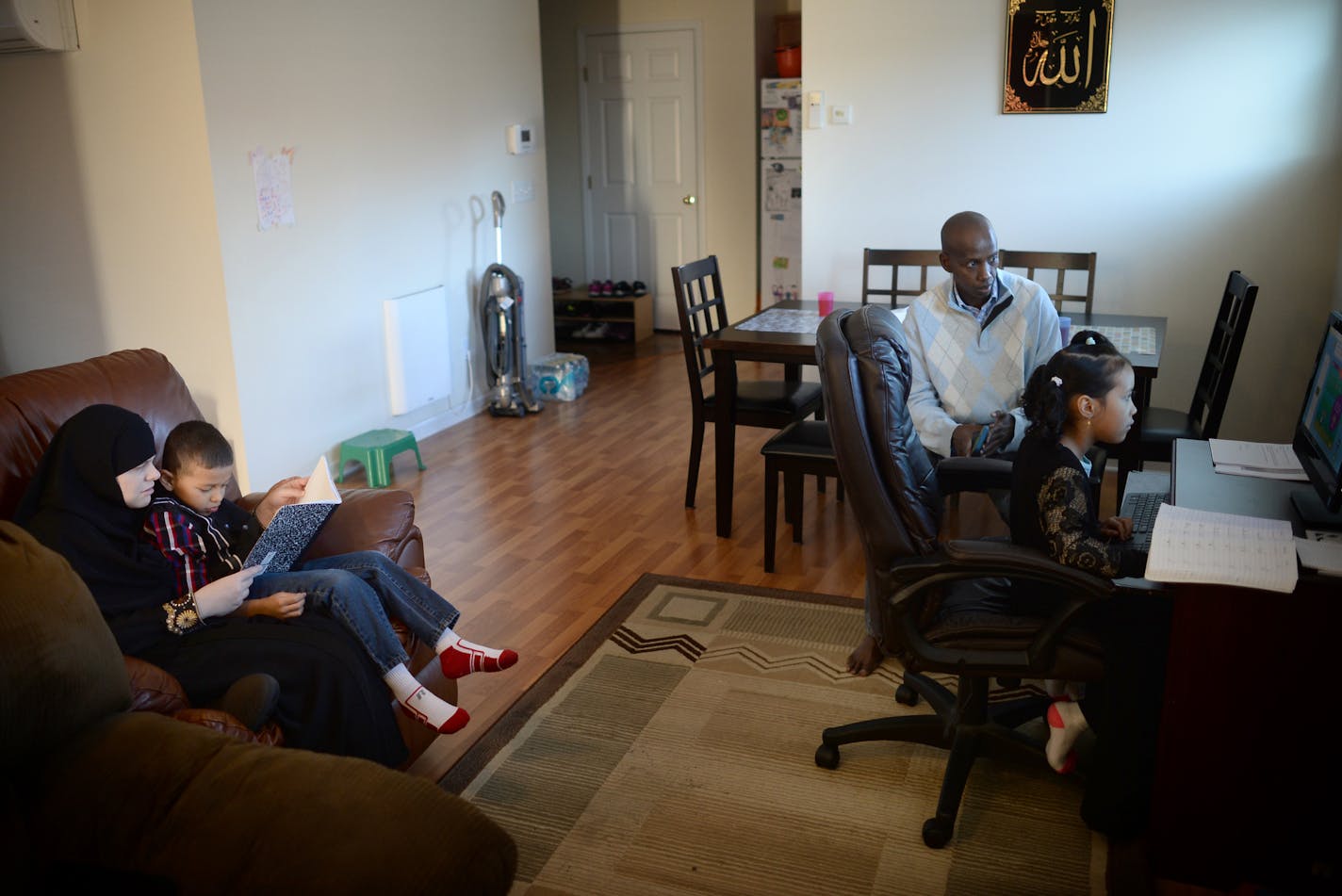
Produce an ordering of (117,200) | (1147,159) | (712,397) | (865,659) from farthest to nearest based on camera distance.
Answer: (1147,159)
(117,200)
(712,397)
(865,659)

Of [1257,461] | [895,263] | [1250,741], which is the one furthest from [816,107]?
[1250,741]

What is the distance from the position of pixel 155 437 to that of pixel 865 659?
73.0 inches

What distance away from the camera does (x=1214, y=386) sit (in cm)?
357

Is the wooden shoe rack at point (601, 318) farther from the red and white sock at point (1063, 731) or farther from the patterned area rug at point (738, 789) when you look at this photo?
the red and white sock at point (1063, 731)

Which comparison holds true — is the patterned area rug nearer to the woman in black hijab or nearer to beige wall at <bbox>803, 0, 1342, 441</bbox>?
the woman in black hijab

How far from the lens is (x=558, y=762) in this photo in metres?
2.57

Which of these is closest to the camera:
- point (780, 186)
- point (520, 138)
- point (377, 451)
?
point (377, 451)

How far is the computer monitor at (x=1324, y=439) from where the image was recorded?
81.5 inches

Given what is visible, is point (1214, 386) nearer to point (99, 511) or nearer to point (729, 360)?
point (729, 360)

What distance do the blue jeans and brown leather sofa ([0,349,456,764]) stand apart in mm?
54

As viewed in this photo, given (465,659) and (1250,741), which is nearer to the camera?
(1250,741)

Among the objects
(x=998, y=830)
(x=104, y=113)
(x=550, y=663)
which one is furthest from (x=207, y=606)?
(x=104, y=113)

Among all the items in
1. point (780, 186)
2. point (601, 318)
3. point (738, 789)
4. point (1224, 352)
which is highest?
point (780, 186)

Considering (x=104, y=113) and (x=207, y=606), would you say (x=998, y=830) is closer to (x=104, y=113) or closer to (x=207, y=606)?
(x=207, y=606)
